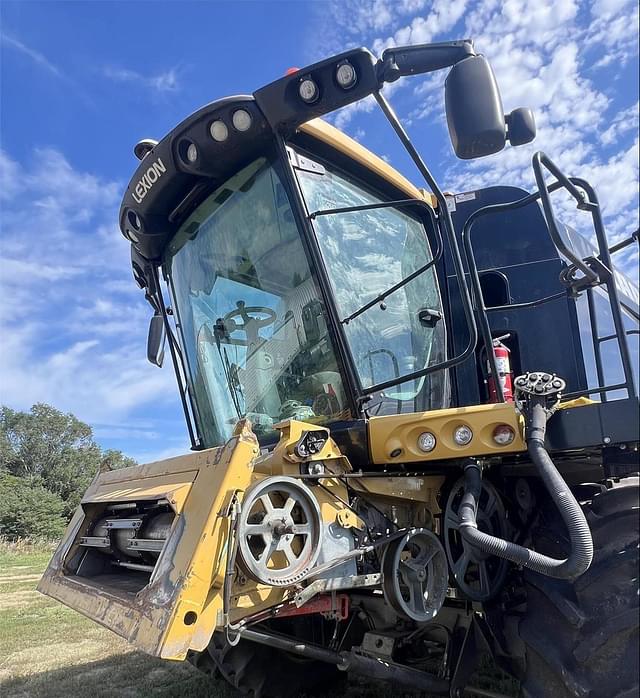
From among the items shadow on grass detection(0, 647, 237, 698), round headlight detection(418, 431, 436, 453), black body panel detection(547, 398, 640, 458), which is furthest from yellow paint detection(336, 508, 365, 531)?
shadow on grass detection(0, 647, 237, 698)

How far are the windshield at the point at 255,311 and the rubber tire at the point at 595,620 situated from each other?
3.99 ft

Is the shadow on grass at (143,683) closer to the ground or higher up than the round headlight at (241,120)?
closer to the ground

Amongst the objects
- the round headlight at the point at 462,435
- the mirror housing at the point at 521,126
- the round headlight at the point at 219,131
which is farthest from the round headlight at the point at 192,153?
the round headlight at the point at 462,435

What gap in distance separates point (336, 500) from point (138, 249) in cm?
231

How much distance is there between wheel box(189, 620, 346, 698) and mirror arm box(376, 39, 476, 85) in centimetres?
311

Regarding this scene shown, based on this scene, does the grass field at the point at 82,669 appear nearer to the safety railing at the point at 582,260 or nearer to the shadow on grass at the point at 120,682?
the shadow on grass at the point at 120,682

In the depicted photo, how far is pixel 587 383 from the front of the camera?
372 centimetres

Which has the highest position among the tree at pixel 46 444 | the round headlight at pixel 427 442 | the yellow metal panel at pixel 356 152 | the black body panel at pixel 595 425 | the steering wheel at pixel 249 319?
the tree at pixel 46 444

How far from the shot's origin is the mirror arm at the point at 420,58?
8.72 ft

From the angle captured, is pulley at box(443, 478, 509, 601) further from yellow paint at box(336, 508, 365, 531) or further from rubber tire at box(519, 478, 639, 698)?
yellow paint at box(336, 508, 365, 531)

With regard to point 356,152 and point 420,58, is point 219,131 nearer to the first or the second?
point 356,152

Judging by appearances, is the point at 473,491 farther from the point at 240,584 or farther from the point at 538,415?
the point at 240,584

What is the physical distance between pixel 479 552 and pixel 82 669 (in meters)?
3.86

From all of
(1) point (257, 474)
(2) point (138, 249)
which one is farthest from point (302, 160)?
(1) point (257, 474)
